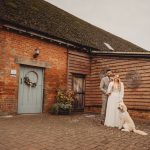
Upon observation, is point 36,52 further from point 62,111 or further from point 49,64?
point 62,111

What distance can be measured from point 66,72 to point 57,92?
4.06ft

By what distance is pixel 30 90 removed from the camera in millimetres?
11656

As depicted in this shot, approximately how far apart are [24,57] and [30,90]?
1.54 metres

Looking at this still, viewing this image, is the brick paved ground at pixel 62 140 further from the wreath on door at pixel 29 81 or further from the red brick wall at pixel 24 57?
the wreath on door at pixel 29 81

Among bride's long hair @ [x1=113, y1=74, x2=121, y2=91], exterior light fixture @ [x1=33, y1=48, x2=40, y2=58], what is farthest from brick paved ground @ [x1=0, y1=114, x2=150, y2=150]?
exterior light fixture @ [x1=33, y1=48, x2=40, y2=58]

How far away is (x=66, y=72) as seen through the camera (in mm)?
13336

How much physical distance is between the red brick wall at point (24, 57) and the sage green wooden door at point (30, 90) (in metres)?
0.29

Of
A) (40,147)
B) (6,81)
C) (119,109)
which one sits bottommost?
(40,147)

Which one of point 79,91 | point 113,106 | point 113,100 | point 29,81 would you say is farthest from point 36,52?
point 113,106

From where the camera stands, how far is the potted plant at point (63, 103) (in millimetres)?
11969

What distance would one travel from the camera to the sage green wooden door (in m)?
11.3

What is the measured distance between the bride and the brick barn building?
10.6ft

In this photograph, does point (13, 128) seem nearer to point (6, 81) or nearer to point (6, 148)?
point (6, 148)

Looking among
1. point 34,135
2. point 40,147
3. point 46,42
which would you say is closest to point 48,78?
point 46,42
